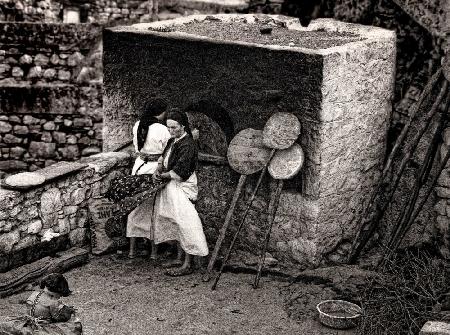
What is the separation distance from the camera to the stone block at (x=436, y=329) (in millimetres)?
6173

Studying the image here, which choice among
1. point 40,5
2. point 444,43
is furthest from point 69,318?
point 40,5

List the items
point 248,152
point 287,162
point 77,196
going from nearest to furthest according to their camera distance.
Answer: point 287,162, point 248,152, point 77,196

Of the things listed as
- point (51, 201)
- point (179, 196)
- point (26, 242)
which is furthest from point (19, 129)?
point (179, 196)

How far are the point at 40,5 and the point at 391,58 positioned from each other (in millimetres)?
6554

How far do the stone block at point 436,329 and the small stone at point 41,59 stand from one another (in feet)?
25.1

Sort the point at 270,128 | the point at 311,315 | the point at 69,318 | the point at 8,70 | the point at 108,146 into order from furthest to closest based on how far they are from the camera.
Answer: the point at 8,70
the point at 108,146
the point at 270,128
the point at 311,315
the point at 69,318

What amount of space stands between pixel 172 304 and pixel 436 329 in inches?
108

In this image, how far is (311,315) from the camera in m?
7.97

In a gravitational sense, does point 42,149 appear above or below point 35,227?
below

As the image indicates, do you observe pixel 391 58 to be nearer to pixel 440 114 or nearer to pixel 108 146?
pixel 440 114

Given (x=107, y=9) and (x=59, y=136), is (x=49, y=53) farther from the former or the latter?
(x=107, y=9)

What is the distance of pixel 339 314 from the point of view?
314 inches

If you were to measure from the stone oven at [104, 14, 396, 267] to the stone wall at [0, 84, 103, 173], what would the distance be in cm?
275

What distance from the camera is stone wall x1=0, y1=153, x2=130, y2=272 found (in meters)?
8.38
